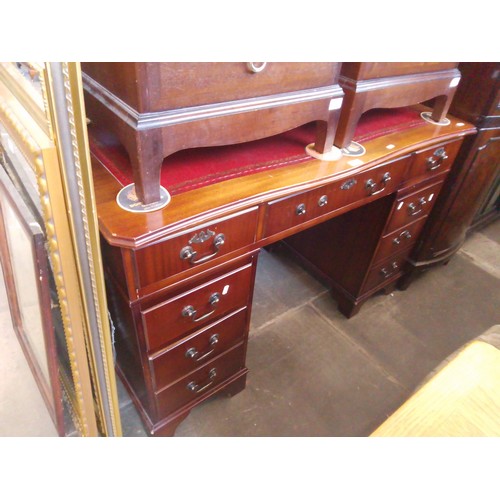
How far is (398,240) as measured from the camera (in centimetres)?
162

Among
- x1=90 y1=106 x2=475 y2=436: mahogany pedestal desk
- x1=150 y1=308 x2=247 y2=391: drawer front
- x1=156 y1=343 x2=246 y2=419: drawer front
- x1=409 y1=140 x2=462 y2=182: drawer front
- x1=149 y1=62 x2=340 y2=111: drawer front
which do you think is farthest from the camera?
x1=409 y1=140 x2=462 y2=182: drawer front

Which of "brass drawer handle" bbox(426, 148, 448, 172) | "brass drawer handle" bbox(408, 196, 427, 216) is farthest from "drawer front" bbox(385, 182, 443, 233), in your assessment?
"brass drawer handle" bbox(426, 148, 448, 172)

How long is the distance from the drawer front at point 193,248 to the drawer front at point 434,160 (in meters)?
0.74

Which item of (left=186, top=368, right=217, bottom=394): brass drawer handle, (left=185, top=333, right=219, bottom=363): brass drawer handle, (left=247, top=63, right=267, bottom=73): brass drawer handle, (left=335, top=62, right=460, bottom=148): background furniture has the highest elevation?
(left=247, top=63, right=267, bottom=73): brass drawer handle

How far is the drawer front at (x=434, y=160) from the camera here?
1.31m

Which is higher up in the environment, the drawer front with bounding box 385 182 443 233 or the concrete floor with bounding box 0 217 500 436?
the drawer front with bounding box 385 182 443 233

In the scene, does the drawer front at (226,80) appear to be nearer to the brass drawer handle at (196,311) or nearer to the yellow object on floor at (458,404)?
the brass drawer handle at (196,311)

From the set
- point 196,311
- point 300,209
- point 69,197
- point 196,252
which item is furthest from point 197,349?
point 69,197

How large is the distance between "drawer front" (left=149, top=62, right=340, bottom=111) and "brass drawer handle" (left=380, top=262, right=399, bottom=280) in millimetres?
1021

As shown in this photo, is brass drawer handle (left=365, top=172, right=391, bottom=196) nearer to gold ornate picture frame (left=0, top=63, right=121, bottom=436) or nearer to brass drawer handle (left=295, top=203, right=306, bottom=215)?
brass drawer handle (left=295, top=203, right=306, bottom=215)

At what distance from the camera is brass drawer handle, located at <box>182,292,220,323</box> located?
0.95 metres

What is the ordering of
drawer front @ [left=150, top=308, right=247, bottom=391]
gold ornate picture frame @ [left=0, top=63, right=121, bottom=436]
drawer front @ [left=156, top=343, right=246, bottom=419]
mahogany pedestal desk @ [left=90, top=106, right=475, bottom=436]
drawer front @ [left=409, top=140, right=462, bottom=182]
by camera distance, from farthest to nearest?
Result: drawer front @ [left=409, top=140, right=462, bottom=182] < drawer front @ [left=156, top=343, right=246, bottom=419] < drawer front @ [left=150, top=308, right=247, bottom=391] < mahogany pedestal desk @ [left=90, top=106, right=475, bottom=436] < gold ornate picture frame @ [left=0, top=63, right=121, bottom=436]

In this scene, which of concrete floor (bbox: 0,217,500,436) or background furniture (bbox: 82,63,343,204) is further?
concrete floor (bbox: 0,217,500,436)
